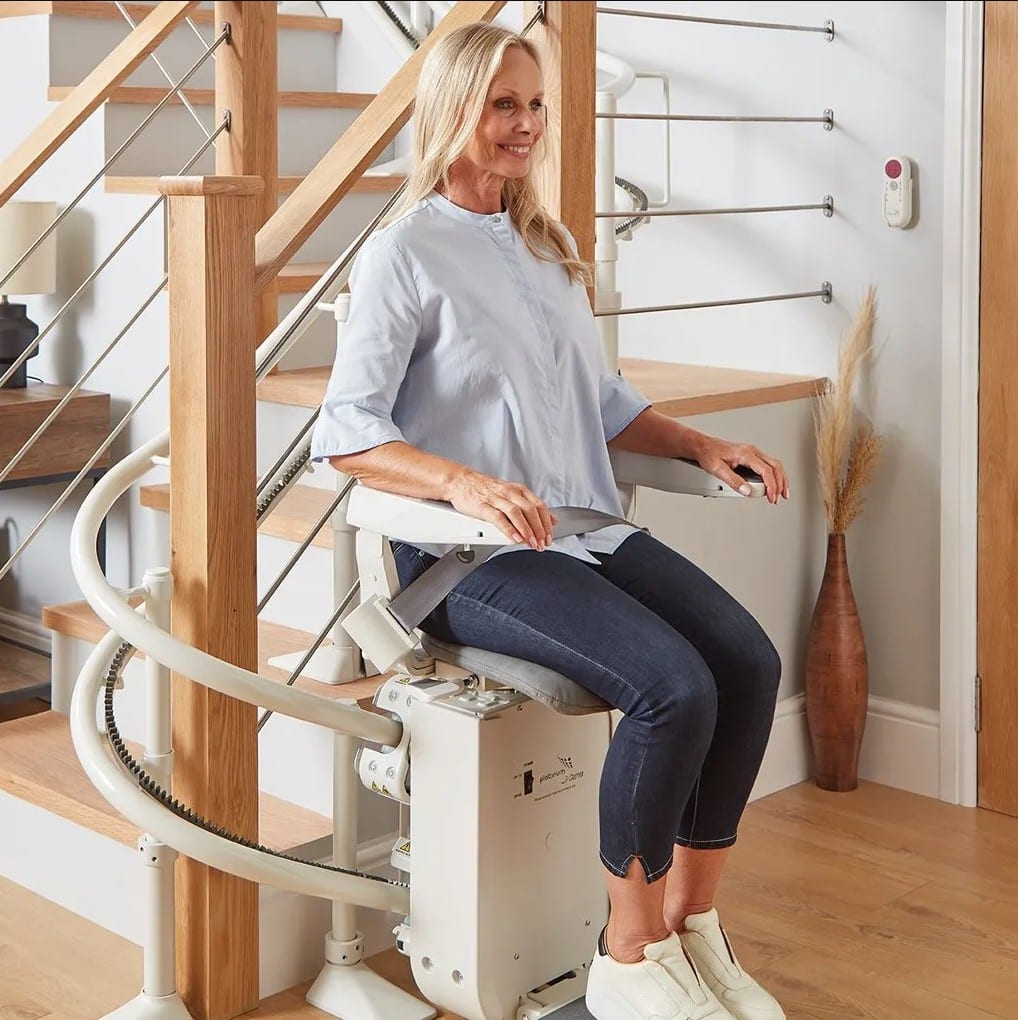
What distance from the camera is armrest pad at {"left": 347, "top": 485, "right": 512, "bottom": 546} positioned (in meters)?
1.92

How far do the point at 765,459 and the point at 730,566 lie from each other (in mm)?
963

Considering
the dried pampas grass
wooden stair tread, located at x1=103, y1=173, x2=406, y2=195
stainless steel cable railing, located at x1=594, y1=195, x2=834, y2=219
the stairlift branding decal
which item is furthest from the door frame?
the stairlift branding decal

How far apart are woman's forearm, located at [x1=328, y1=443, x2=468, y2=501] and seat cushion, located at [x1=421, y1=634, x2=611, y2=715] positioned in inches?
9.7

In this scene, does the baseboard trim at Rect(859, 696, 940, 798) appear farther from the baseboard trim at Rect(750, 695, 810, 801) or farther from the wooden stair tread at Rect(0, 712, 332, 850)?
the wooden stair tread at Rect(0, 712, 332, 850)

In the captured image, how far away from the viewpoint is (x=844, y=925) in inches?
105

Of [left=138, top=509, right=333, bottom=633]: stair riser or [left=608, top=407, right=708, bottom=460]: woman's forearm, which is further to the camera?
[left=138, top=509, right=333, bottom=633]: stair riser

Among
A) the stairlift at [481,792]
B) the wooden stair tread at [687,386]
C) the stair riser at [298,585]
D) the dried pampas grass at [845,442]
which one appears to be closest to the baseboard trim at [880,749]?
the dried pampas grass at [845,442]

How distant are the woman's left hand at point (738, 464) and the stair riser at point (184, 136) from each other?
1707 mm

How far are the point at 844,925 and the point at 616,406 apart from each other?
38.8 inches

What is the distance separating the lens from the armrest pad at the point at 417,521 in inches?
75.5

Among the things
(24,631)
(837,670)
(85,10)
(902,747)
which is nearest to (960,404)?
(837,670)

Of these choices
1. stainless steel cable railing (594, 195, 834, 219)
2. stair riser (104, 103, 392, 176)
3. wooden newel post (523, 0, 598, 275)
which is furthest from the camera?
stair riser (104, 103, 392, 176)

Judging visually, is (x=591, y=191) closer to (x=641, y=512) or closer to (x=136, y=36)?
(x=641, y=512)

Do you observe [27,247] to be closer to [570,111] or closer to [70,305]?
[70,305]
